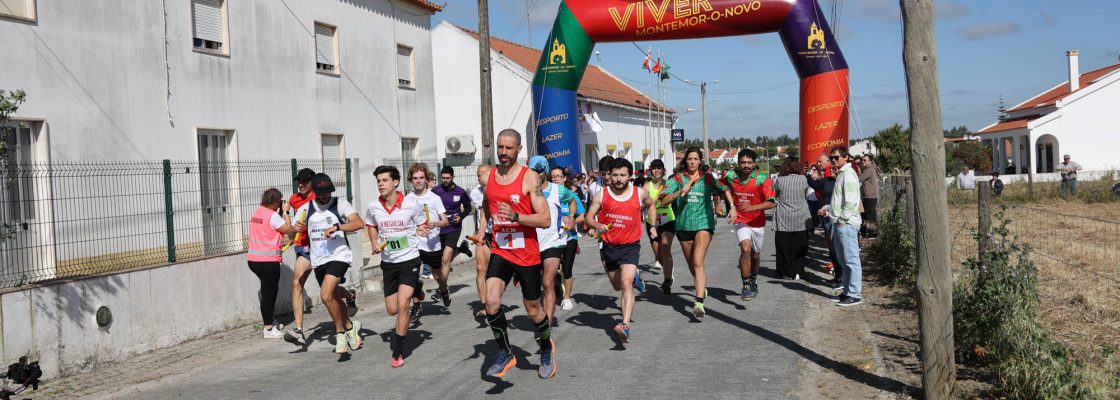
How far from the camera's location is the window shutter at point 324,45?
61.2 feet

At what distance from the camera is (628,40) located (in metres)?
19.6

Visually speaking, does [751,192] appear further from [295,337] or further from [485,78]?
[485,78]

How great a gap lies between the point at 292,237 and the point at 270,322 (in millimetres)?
1219

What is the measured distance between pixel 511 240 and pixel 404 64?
1645cm

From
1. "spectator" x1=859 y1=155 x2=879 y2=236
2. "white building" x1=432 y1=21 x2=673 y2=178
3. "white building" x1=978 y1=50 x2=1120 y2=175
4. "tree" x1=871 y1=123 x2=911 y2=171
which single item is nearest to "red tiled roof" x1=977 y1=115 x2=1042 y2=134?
"white building" x1=978 y1=50 x2=1120 y2=175

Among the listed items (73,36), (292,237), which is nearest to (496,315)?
(292,237)

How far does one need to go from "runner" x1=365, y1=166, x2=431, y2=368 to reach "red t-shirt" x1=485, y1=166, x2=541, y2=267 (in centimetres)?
144

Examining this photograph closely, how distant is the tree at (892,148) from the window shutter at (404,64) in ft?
122

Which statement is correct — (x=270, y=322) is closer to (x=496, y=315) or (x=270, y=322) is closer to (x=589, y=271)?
(x=496, y=315)

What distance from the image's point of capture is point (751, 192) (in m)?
10.7

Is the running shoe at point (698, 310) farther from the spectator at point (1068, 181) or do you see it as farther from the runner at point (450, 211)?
the spectator at point (1068, 181)

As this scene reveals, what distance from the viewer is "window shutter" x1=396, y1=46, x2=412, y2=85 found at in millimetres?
22234

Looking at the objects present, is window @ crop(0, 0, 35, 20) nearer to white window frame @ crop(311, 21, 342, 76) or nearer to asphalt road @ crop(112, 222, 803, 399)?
asphalt road @ crop(112, 222, 803, 399)

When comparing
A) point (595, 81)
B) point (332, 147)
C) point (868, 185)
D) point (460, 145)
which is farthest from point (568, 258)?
point (595, 81)
